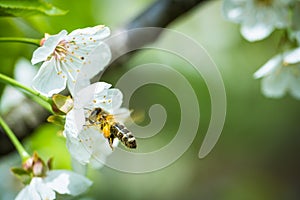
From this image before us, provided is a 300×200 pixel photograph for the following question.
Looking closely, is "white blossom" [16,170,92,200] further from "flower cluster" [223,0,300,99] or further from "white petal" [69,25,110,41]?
"flower cluster" [223,0,300,99]

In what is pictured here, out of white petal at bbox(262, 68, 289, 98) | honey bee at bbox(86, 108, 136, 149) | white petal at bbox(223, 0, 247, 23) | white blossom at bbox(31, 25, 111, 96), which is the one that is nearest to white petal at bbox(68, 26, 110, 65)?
white blossom at bbox(31, 25, 111, 96)

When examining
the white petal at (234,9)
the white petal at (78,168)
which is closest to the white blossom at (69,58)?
the white petal at (78,168)

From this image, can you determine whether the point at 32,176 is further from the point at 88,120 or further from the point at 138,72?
the point at 138,72

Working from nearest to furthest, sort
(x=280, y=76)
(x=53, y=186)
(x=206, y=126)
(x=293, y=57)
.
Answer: (x=53, y=186) → (x=293, y=57) → (x=280, y=76) → (x=206, y=126)

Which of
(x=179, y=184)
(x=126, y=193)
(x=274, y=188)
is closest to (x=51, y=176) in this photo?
(x=126, y=193)

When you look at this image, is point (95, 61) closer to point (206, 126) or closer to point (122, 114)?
point (122, 114)

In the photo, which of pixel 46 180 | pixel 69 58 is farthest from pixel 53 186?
pixel 69 58

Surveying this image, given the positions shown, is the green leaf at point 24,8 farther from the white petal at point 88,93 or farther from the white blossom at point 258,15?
the white blossom at point 258,15
